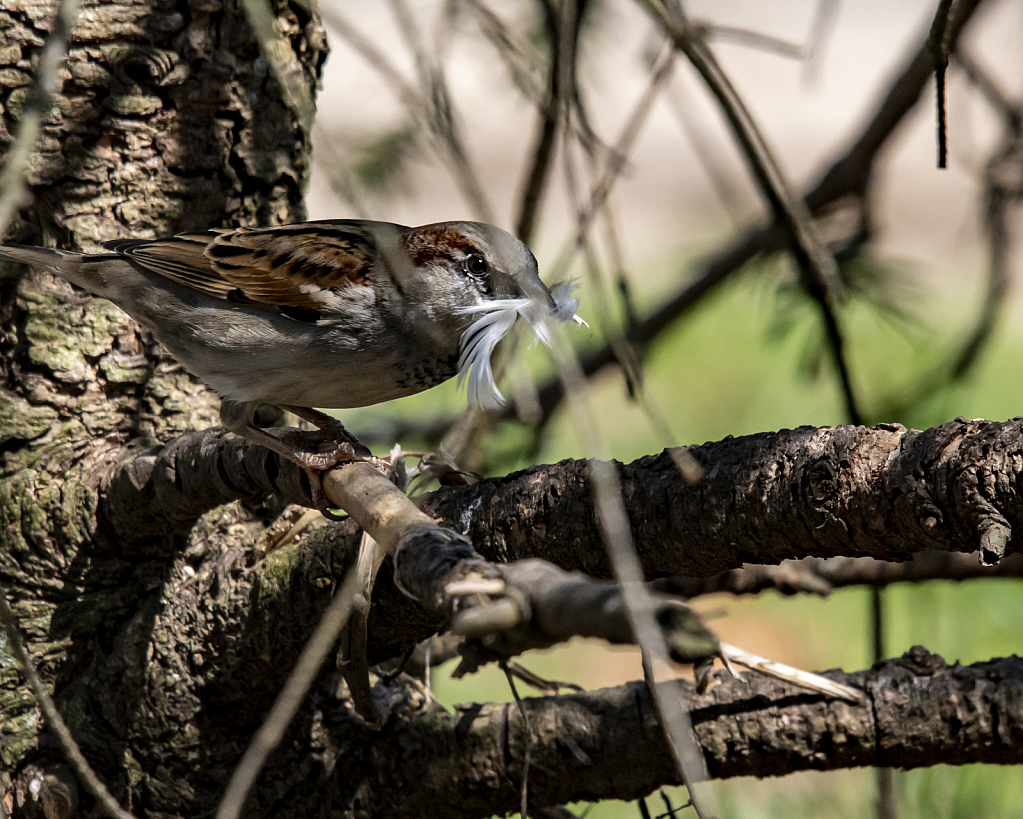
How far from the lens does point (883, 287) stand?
2961mm

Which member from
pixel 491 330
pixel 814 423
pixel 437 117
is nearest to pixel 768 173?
pixel 491 330

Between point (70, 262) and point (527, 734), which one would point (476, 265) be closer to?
point (70, 262)

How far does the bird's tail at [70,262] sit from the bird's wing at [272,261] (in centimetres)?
11

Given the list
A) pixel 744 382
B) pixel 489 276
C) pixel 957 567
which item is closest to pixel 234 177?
pixel 489 276

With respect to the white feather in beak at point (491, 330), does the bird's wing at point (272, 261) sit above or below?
above

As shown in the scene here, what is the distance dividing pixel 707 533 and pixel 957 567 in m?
0.99

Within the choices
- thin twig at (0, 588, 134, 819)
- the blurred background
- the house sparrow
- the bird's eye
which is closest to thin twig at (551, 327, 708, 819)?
the blurred background

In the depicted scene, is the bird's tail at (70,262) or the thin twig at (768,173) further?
the bird's tail at (70,262)

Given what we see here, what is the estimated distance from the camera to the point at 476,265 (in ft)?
8.30

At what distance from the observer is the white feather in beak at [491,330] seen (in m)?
1.73

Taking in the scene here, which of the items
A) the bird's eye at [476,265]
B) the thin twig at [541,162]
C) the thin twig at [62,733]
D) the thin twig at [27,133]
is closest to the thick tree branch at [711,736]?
the thin twig at [62,733]

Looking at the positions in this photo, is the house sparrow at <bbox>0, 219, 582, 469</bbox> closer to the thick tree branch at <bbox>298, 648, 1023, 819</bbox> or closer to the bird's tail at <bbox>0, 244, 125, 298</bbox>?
the bird's tail at <bbox>0, 244, 125, 298</bbox>

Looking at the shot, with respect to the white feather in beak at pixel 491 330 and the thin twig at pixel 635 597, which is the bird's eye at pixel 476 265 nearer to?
the white feather in beak at pixel 491 330

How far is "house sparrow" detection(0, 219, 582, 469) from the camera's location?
231 centimetres
